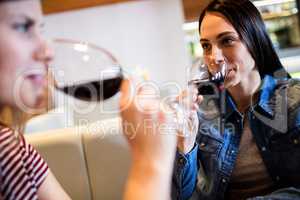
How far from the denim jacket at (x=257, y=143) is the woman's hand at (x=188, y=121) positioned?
0.03 metres

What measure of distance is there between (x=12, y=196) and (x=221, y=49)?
0.45 meters

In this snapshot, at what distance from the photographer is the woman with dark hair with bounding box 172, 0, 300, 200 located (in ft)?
2.28

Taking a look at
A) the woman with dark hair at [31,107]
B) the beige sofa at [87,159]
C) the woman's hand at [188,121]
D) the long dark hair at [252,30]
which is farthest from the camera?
the beige sofa at [87,159]

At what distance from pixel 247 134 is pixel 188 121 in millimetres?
189

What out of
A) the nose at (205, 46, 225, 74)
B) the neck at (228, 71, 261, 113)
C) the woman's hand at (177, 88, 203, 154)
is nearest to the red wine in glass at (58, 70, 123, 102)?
the woman's hand at (177, 88, 203, 154)

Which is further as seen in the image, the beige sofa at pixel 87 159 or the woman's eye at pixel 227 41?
the beige sofa at pixel 87 159

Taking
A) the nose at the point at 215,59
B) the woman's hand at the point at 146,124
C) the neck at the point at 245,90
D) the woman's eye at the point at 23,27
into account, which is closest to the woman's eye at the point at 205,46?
the nose at the point at 215,59

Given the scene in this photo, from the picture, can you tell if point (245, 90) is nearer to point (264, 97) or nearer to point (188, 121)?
point (264, 97)

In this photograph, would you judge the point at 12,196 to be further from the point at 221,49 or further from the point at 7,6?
the point at 221,49

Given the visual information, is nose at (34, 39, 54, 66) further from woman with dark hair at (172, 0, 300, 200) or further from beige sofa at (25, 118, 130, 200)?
beige sofa at (25, 118, 130, 200)

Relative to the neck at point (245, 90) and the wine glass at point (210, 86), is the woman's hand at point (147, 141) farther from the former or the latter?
the neck at point (245, 90)

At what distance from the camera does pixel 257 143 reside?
743 millimetres

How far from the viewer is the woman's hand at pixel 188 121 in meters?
0.57

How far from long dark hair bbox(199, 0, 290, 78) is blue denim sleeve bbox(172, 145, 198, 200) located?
256mm
